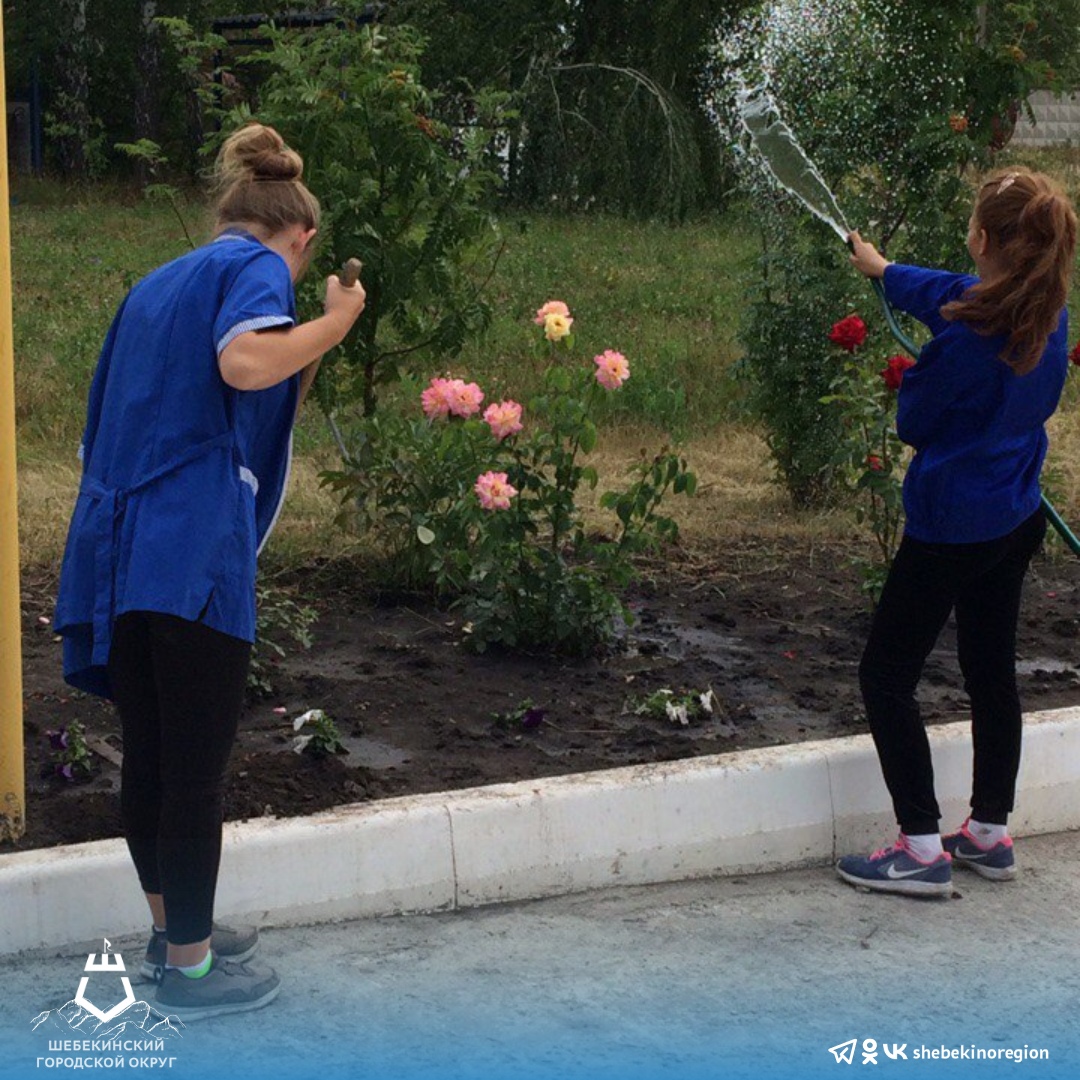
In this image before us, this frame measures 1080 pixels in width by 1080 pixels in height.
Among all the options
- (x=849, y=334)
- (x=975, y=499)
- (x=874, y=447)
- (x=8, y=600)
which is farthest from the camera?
(x=874, y=447)

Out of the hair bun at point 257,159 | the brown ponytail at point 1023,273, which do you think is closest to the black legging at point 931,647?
the brown ponytail at point 1023,273

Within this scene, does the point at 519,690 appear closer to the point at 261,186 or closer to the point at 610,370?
the point at 610,370

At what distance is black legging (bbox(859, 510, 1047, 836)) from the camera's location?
452 centimetres

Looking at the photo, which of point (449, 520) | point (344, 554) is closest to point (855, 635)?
point (449, 520)

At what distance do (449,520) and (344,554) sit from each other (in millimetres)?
913

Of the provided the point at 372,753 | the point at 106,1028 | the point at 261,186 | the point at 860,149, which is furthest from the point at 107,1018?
the point at 860,149

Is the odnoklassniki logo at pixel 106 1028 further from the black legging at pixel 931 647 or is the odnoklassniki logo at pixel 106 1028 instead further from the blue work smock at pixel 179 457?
the black legging at pixel 931 647

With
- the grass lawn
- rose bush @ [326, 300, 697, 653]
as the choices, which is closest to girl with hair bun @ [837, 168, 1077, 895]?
rose bush @ [326, 300, 697, 653]

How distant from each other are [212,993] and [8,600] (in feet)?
3.65

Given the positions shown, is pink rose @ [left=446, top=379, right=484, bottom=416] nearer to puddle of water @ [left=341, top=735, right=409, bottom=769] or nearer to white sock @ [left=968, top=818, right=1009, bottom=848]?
puddle of water @ [left=341, top=735, right=409, bottom=769]

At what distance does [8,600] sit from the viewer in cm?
428

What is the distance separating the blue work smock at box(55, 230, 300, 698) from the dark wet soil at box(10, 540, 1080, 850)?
1.00 meters

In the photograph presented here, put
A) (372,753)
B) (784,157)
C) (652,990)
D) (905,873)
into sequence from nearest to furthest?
(652,990)
(905,873)
(372,753)
(784,157)

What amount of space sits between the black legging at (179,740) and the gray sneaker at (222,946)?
178mm
